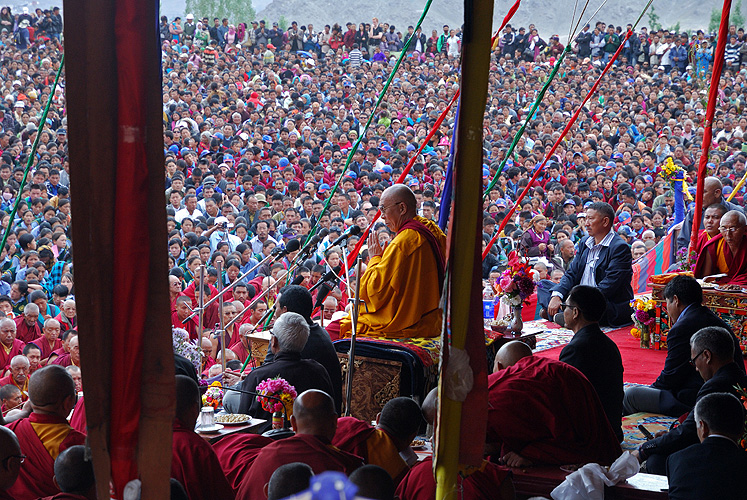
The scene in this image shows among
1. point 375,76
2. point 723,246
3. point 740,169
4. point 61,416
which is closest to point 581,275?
point 723,246

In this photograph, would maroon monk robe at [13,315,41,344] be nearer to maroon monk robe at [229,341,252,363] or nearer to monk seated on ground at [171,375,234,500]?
maroon monk robe at [229,341,252,363]

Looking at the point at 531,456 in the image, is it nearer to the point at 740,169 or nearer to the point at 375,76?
the point at 740,169

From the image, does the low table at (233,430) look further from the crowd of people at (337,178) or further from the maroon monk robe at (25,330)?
the maroon monk robe at (25,330)

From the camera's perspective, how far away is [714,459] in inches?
121

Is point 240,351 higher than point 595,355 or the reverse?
the reverse

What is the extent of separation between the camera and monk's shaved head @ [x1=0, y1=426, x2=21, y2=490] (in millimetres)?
2768

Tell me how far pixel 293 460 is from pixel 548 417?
1401 mm

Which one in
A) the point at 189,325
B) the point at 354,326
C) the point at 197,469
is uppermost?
the point at 354,326

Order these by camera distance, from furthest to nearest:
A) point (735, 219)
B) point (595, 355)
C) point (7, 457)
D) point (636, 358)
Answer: point (636, 358) < point (735, 219) < point (595, 355) < point (7, 457)

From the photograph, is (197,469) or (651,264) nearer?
(197,469)

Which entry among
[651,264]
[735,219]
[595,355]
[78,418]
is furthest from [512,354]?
[651,264]

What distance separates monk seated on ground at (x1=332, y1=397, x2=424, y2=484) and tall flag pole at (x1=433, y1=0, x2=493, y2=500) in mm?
2000

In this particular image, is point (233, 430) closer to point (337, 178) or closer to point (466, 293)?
point (466, 293)

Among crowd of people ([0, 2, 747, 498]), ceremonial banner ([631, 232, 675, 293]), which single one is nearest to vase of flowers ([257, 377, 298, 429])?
crowd of people ([0, 2, 747, 498])
